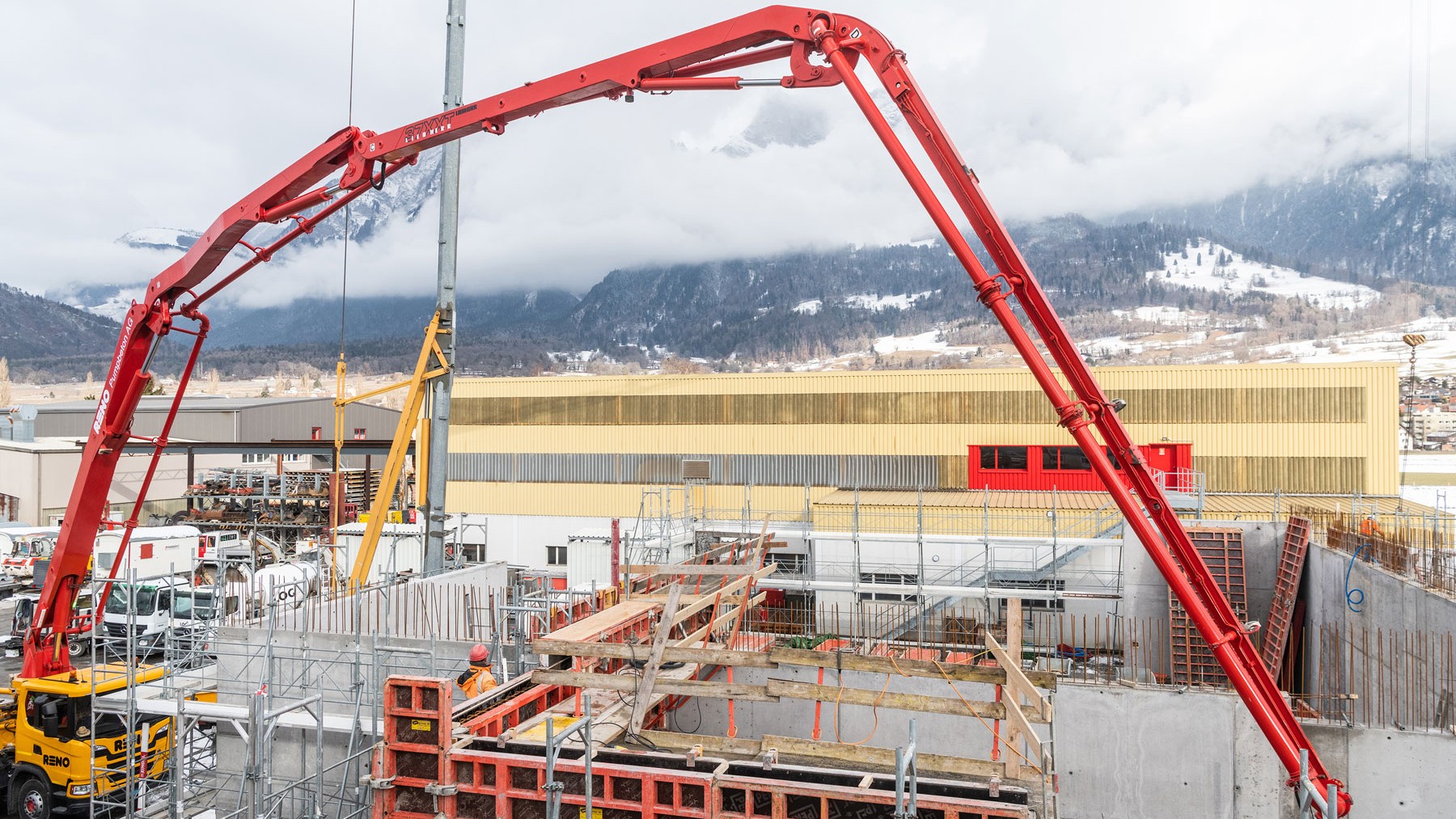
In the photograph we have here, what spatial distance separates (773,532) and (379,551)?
14.6 m

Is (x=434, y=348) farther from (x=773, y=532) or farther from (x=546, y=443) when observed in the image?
(x=546, y=443)

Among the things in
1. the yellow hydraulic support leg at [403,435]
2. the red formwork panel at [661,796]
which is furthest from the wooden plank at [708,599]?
the yellow hydraulic support leg at [403,435]

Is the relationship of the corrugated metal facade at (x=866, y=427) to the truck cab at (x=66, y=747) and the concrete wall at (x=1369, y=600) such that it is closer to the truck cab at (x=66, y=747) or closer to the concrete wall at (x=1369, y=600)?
the concrete wall at (x=1369, y=600)

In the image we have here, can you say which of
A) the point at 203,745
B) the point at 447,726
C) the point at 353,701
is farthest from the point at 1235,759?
the point at 203,745

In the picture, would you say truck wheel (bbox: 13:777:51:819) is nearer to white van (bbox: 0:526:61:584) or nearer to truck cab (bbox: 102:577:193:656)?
truck cab (bbox: 102:577:193:656)

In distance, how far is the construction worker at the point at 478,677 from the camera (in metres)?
13.8

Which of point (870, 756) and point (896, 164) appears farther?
point (896, 164)

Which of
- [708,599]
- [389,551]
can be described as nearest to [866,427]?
[389,551]

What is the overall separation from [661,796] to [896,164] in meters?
8.59

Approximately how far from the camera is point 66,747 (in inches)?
608

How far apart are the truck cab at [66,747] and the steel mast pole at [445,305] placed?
28.2ft

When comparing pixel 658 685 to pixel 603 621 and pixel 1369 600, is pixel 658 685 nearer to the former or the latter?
pixel 603 621

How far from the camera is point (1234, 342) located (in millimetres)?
191875

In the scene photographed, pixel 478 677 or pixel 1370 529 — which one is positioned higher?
pixel 1370 529
